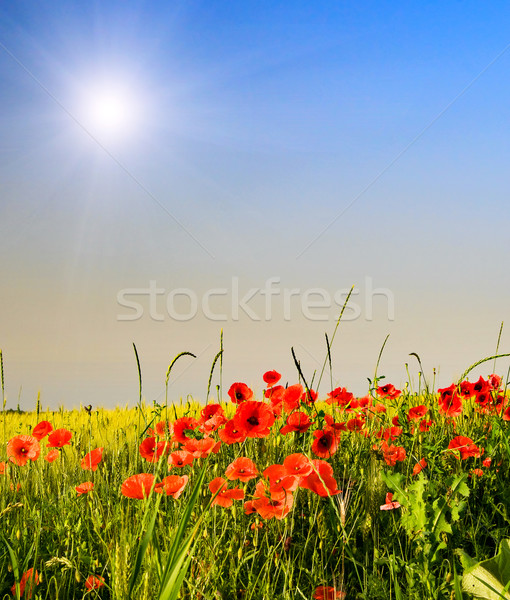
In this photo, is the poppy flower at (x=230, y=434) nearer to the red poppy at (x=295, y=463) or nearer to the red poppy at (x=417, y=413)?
the red poppy at (x=295, y=463)

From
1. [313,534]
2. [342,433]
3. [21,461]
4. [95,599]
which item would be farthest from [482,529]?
[21,461]

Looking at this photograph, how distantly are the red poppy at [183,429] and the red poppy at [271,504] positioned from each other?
951 mm

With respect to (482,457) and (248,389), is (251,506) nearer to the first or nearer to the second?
(248,389)

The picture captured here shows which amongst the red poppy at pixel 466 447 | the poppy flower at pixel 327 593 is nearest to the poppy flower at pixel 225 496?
the poppy flower at pixel 327 593

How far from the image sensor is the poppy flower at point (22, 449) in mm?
2980

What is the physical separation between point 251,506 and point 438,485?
0.91 m

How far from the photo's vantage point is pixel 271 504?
72.5 inches

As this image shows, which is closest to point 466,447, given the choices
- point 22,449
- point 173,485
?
point 173,485

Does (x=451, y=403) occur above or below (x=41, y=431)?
above

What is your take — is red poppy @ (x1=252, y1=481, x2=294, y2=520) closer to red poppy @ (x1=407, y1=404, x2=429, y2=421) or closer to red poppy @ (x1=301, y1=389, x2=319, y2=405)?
red poppy @ (x1=301, y1=389, x2=319, y2=405)

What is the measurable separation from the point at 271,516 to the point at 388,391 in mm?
2179

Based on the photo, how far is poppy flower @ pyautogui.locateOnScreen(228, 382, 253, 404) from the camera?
2.96 m

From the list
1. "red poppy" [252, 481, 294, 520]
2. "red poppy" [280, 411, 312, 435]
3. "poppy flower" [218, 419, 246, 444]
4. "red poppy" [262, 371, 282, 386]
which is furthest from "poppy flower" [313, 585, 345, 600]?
"red poppy" [262, 371, 282, 386]

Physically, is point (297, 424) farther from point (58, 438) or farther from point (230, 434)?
point (58, 438)
